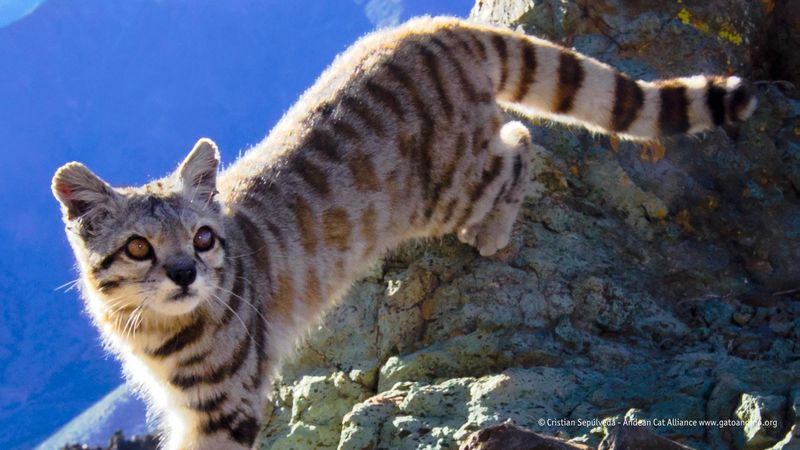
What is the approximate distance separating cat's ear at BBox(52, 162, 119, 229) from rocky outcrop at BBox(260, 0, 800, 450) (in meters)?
1.13

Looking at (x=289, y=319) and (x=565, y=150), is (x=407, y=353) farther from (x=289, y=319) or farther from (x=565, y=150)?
(x=565, y=150)

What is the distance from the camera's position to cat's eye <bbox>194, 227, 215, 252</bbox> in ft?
11.4

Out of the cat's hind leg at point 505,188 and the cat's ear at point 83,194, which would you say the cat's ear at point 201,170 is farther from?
the cat's hind leg at point 505,188

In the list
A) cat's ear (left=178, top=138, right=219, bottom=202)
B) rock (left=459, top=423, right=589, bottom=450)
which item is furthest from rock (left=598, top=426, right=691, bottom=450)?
cat's ear (left=178, top=138, right=219, bottom=202)

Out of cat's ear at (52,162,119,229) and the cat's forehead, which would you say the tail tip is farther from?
cat's ear at (52,162,119,229)

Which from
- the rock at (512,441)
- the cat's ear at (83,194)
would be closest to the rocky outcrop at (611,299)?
the rock at (512,441)

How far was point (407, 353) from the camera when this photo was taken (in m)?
3.83

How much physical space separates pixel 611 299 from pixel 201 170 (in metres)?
1.76

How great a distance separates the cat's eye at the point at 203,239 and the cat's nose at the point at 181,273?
7.2 inches

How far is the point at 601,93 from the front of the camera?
438 cm

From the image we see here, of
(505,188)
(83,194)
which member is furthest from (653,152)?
(83,194)

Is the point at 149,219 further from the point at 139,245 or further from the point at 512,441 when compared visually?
the point at 512,441

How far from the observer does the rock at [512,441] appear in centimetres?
244

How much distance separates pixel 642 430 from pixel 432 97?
222 centimetres
